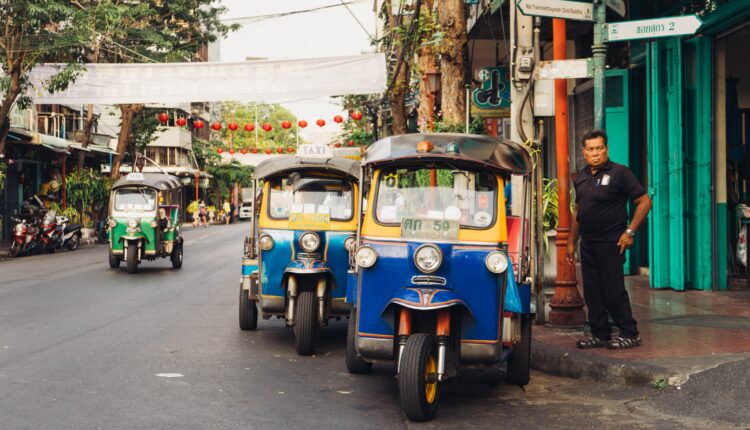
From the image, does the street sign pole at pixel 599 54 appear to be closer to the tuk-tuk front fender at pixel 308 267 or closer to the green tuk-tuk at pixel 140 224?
the tuk-tuk front fender at pixel 308 267

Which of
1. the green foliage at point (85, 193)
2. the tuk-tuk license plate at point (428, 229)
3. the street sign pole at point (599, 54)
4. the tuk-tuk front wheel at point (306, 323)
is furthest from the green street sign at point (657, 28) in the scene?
the green foliage at point (85, 193)

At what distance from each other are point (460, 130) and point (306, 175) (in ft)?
16.4

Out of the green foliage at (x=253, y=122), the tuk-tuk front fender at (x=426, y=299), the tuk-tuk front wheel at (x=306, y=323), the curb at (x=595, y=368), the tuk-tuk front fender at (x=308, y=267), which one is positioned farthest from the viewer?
the green foliage at (x=253, y=122)

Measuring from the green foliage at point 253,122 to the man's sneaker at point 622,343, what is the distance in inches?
3409

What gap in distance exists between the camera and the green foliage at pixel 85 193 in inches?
1303

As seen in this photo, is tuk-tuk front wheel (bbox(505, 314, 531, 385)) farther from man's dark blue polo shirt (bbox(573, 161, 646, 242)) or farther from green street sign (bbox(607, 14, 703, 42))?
green street sign (bbox(607, 14, 703, 42))

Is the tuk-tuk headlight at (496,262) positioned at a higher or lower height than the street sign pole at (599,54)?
lower

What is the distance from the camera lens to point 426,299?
626 centimetres

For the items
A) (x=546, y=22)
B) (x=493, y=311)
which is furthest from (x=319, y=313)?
(x=546, y=22)

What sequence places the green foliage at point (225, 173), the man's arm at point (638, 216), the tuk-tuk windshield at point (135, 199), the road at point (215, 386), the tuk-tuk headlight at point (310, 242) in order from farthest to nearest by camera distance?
the green foliage at point (225, 173)
the tuk-tuk windshield at point (135, 199)
the tuk-tuk headlight at point (310, 242)
the man's arm at point (638, 216)
the road at point (215, 386)

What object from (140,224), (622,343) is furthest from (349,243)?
(140,224)

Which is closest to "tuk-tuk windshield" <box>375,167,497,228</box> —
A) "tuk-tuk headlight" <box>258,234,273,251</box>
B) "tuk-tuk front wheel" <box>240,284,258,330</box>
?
"tuk-tuk headlight" <box>258,234,273,251</box>

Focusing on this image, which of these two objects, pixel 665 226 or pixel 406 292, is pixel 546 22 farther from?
pixel 406 292

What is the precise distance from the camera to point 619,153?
1393 centimetres
